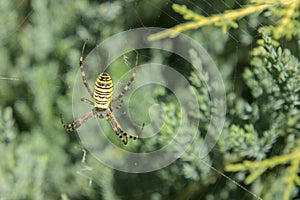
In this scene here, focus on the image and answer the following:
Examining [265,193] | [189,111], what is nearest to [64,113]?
[189,111]

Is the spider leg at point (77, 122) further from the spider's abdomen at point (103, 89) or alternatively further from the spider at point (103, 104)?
the spider's abdomen at point (103, 89)

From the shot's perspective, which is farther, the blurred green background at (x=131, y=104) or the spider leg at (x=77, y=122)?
the spider leg at (x=77, y=122)

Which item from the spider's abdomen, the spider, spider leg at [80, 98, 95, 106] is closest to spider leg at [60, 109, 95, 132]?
the spider

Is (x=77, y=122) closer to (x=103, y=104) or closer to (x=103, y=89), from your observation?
(x=103, y=104)

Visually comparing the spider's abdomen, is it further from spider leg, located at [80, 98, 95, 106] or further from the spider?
spider leg, located at [80, 98, 95, 106]

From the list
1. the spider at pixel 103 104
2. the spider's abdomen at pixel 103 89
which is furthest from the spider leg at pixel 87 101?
the spider's abdomen at pixel 103 89

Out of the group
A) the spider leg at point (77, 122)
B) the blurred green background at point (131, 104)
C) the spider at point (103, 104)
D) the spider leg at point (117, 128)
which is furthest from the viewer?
the spider leg at point (77, 122)

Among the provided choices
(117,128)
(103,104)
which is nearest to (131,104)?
(103,104)
